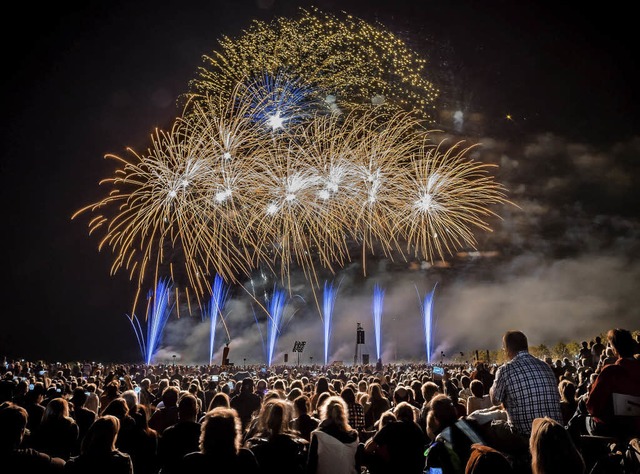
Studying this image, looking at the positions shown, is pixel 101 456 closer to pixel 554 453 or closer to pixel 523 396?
pixel 554 453

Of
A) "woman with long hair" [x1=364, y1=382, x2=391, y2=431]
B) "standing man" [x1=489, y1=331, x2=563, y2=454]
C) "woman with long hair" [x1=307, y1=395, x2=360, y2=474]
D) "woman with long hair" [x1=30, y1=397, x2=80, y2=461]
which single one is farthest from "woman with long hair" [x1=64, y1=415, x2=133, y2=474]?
"woman with long hair" [x1=364, y1=382, x2=391, y2=431]

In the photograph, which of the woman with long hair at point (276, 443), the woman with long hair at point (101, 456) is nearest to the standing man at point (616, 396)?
the woman with long hair at point (276, 443)

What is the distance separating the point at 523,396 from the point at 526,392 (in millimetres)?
52

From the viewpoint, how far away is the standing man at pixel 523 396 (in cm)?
472

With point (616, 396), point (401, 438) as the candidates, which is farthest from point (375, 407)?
point (616, 396)

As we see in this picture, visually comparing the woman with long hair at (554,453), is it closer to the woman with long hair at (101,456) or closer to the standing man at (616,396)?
the standing man at (616,396)

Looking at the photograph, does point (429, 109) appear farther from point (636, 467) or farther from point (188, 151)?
point (636, 467)

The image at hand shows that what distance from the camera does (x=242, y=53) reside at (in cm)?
1817

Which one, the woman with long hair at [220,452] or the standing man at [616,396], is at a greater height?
the standing man at [616,396]

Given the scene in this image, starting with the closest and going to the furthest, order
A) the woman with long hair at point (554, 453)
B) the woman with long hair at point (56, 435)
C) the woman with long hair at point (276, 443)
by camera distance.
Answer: the woman with long hair at point (554, 453)
the woman with long hair at point (276, 443)
the woman with long hair at point (56, 435)

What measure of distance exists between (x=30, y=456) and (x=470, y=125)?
1150 inches

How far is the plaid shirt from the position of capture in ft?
15.6

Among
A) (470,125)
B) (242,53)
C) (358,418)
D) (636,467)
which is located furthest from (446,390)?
(470,125)

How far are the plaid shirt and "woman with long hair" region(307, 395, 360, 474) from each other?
5.59 ft
